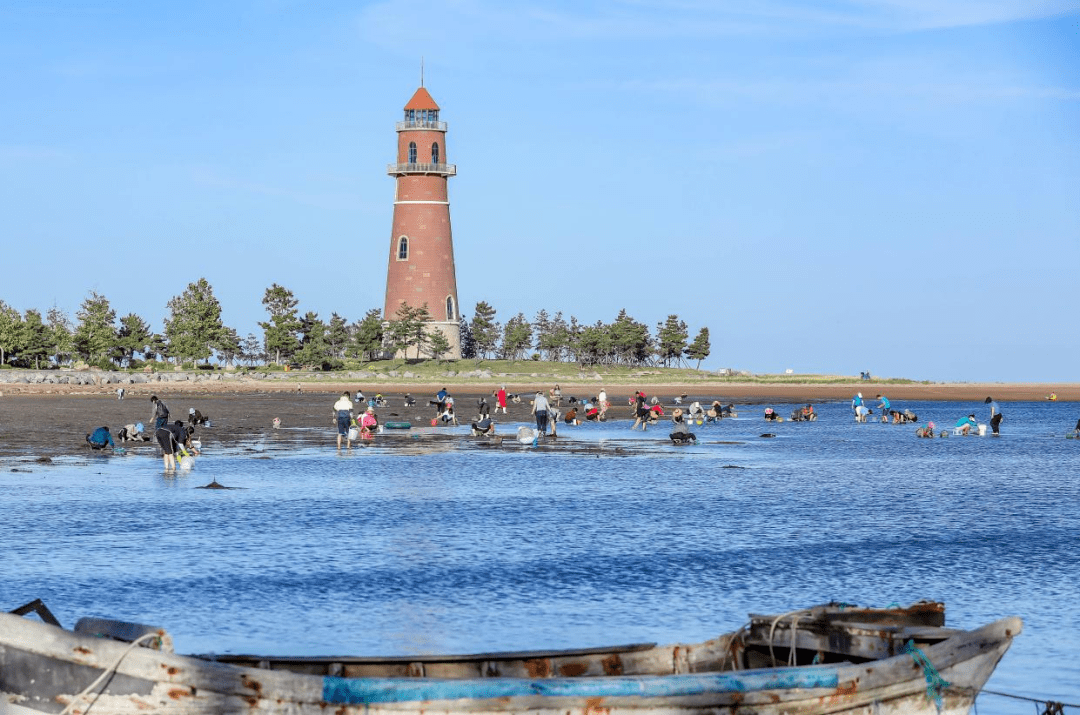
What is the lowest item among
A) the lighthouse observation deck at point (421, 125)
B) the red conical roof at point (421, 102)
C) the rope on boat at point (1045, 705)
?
the rope on boat at point (1045, 705)

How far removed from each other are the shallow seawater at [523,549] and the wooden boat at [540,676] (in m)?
1.91

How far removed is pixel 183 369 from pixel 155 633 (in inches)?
4616

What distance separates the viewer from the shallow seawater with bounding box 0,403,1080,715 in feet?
46.8

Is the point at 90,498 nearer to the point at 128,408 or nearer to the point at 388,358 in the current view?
the point at 128,408

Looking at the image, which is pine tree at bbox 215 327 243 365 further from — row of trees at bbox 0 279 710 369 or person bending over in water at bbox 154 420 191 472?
person bending over in water at bbox 154 420 191 472

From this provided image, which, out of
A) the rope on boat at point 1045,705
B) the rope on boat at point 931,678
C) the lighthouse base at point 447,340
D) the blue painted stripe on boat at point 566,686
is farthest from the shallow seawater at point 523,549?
the lighthouse base at point 447,340

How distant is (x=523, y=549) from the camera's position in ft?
65.9

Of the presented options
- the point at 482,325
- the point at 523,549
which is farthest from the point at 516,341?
the point at 523,549

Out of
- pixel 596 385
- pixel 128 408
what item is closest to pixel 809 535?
pixel 128 408

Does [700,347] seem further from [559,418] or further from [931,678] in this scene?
[931,678]

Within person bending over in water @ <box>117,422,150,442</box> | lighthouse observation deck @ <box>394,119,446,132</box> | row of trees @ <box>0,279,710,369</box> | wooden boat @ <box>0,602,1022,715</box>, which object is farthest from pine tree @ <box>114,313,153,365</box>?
wooden boat @ <box>0,602,1022,715</box>

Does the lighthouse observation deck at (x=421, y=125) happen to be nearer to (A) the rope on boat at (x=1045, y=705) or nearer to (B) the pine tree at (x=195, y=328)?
(B) the pine tree at (x=195, y=328)

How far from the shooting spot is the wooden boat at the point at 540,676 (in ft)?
26.7

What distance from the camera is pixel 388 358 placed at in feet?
372
